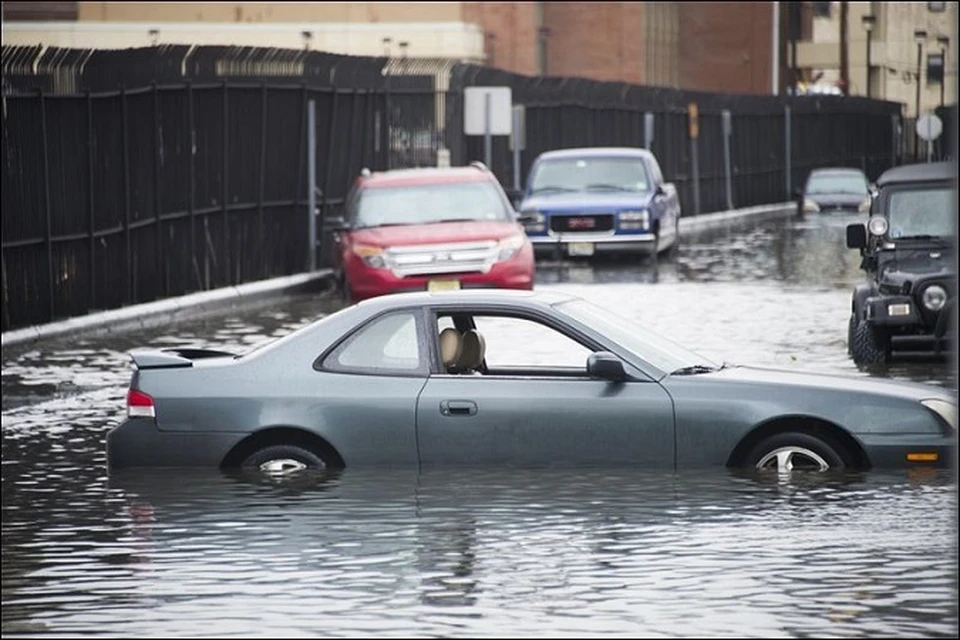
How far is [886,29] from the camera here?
140000mm

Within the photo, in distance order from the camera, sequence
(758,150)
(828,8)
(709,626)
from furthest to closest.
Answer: (828,8)
(758,150)
(709,626)

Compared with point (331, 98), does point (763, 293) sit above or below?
below

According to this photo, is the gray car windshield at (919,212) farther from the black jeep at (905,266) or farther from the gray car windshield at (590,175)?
the gray car windshield at (590,175)

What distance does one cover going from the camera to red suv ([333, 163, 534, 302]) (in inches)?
1053

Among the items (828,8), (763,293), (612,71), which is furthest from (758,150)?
(828,8)

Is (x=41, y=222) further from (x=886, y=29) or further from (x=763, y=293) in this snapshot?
(x=886, y=29)

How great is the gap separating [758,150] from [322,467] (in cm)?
6332

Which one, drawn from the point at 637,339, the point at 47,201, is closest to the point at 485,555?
the point at 637,339

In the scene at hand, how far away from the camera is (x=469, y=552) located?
10.1 m

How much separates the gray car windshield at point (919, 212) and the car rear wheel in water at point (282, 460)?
9.91 meters

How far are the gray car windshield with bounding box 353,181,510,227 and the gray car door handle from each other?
16035 millimetres

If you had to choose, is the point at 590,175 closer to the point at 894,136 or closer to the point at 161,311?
the point at 161,311

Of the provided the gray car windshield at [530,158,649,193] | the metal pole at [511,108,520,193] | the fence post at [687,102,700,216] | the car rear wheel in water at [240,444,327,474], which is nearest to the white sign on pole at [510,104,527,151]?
the metal pole at [511,108,520,193]

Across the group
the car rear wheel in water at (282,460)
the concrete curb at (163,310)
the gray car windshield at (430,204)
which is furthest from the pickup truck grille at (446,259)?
the car rear wheel in water at (282,460)
